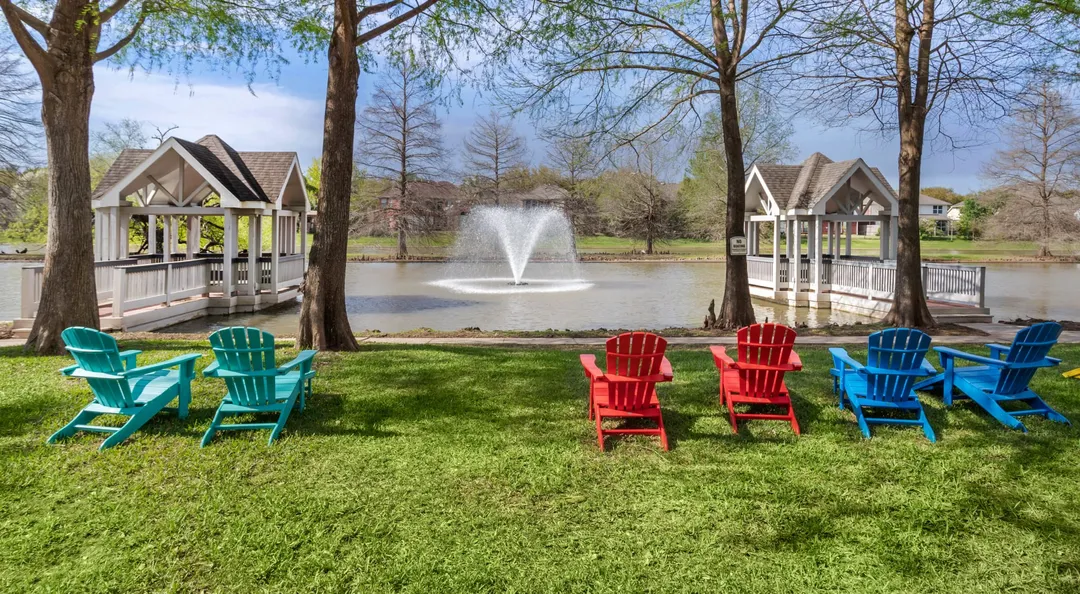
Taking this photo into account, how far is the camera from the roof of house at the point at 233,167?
64.9ft

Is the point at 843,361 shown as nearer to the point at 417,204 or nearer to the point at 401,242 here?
the point at 417,204

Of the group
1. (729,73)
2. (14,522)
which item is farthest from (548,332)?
(14,522)

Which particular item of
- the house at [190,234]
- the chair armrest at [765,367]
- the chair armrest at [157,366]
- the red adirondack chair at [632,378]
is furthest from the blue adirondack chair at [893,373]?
the house at [190,234]

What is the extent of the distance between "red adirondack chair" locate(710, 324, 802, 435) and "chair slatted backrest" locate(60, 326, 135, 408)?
5157 mm

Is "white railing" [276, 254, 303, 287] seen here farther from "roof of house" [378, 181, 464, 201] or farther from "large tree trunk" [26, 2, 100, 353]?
"roof of house" [378, 181, 464, 201]

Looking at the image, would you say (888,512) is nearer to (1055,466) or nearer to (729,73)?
(1055,466)

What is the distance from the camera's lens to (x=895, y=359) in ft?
19.8

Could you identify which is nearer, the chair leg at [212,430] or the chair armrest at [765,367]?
the chair leg at [212,430]

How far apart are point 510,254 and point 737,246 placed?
2485 centimetres

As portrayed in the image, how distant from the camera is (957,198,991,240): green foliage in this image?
78.8 metres

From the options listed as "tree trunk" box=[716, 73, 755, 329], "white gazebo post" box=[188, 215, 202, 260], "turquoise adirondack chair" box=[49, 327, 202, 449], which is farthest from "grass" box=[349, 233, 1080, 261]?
"turquoise adirondack chair" box=[49, 327, 202, 449]

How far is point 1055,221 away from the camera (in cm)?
5100

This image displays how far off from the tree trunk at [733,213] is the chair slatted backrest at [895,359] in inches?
→ 311

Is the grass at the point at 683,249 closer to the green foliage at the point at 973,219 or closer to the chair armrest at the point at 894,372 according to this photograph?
the green foliage at the point at 973,219
